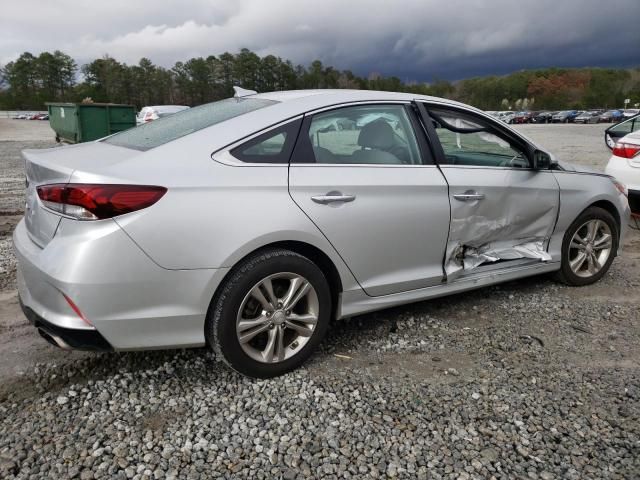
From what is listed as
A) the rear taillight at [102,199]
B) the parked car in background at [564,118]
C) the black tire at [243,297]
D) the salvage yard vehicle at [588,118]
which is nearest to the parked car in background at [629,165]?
the black tire at [243,297]

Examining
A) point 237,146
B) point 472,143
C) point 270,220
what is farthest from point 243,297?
point 472,143

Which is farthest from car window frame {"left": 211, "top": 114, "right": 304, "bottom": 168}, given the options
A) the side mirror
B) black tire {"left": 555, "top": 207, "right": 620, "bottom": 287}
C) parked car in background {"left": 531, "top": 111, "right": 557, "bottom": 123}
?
parked car in background {"left": 531, "top": 111, "right": 557, "bottom": 123}

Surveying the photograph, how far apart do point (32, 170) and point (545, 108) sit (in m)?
131

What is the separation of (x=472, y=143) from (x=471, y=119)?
175 mm

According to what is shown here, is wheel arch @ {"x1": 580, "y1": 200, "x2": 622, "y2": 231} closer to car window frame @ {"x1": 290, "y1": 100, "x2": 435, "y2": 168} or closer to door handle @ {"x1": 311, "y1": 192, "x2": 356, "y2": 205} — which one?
car window frame @ {"x1": 290, "y1": 100, "x2": 435, "y2": 168}

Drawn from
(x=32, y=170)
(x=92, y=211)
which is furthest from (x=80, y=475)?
(x=32, y=170)

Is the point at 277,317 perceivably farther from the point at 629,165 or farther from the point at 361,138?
the point at 629,165

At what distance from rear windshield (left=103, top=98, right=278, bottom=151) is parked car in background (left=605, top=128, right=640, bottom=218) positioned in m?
4.67

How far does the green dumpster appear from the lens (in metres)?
15.7

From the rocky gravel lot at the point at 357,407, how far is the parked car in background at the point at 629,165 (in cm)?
279

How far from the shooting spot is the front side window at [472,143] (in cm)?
364

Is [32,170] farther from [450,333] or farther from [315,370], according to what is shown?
[450,333]

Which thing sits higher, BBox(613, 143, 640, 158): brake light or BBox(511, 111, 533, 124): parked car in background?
BBox(613, 143, 640, 158): brake light

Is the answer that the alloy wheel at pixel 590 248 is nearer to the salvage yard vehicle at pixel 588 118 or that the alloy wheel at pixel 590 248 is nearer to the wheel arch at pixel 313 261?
the wheel arch at pixel 313 261
